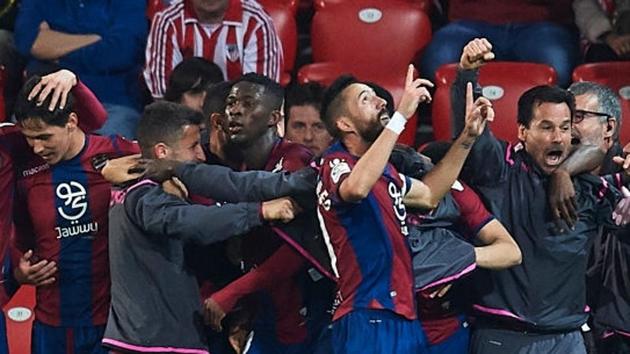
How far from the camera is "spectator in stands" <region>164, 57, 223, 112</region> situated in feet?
23.3

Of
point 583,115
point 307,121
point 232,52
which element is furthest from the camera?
point 232,52

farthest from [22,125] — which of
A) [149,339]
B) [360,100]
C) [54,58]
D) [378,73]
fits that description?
[378,73]

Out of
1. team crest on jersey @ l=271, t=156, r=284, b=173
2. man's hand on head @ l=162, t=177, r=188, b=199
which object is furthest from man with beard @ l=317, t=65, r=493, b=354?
man's hand on head @ l=162, t=177, r=188, b=199

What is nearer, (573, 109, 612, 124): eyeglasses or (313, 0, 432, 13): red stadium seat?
(573, 109, 612, 124): eyeglasses

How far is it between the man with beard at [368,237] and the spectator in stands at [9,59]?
3.18 m

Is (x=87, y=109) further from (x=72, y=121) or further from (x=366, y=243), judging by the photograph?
(x=366, y=243)

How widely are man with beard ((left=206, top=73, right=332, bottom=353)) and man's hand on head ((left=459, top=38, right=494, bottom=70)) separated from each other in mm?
→ 755

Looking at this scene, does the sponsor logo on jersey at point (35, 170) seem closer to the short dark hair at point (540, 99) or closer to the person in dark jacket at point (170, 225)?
the person in dark jacket at point (170, 225)

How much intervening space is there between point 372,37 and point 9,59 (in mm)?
2006

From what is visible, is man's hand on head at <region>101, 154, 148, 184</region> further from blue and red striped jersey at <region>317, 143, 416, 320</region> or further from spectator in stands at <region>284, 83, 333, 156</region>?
spectator in stands at <region>284, 83, 333, 156</region>

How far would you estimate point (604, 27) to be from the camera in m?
8.06

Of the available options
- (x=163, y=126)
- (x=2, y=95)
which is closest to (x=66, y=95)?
(x=163, y=126)

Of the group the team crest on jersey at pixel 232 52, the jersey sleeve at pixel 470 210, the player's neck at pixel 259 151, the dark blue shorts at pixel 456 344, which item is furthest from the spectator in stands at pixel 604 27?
the player's neck at pixel 259 151

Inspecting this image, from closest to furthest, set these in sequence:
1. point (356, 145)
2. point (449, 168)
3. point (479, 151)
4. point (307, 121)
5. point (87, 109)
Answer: point (356, 145) < point (449, 168) < point (479, 151) < point (87, 109) < point (307, 121)
